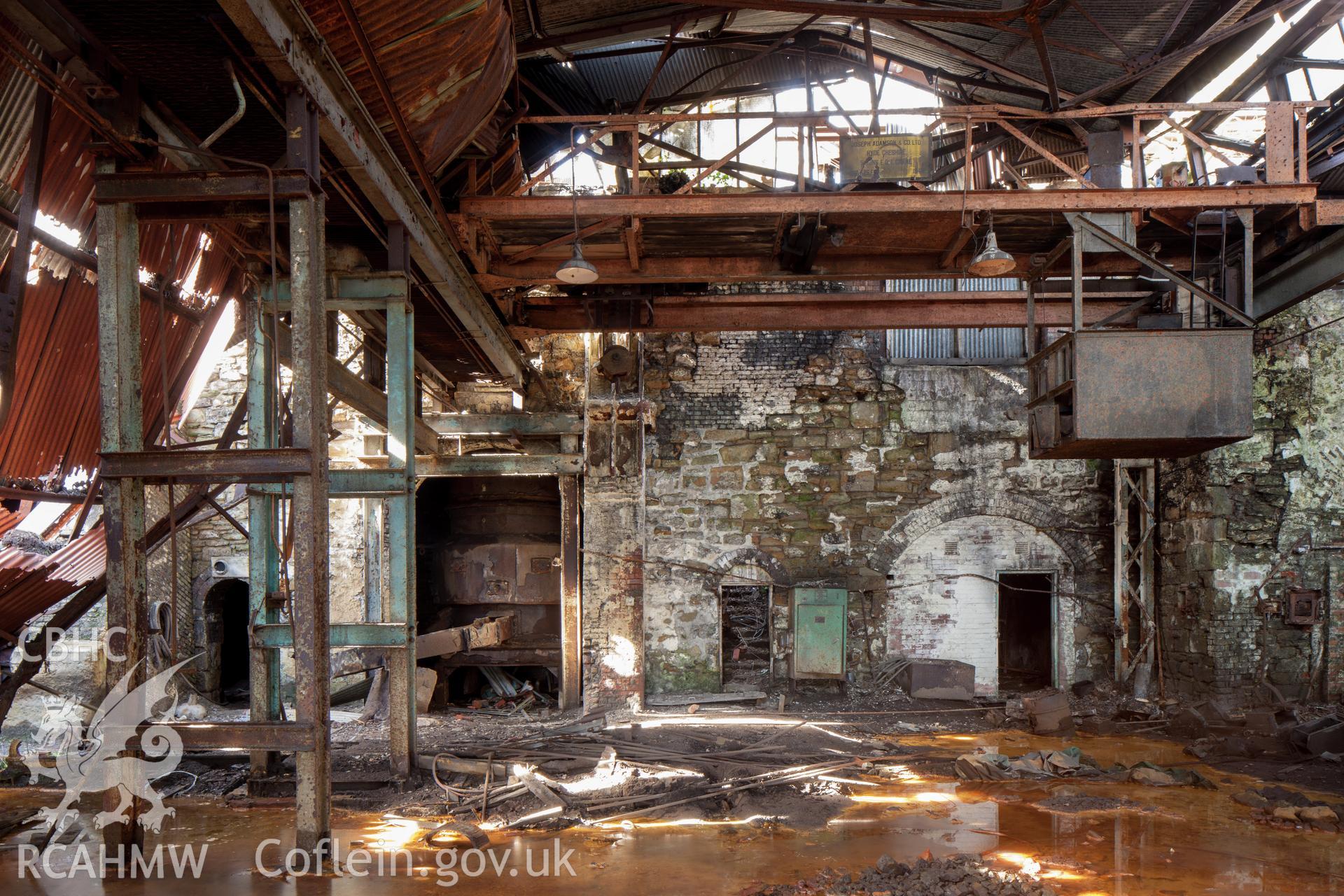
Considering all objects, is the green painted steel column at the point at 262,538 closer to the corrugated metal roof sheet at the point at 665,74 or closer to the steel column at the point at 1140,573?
the corrugated metal roof sheet at the point at 665,74

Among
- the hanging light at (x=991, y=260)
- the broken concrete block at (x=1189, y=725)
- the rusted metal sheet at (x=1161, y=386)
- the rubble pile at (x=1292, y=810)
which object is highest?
the hanging light at (x=991, y=260)

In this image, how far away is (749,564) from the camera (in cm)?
1199

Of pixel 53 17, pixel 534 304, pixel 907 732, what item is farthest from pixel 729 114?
pixel 907 732

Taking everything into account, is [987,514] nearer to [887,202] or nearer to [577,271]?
[887,202]

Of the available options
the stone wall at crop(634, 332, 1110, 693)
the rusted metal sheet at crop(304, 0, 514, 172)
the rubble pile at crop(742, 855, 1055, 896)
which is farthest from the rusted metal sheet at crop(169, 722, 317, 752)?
the stone wall at crop(634, 332, 1110, 693)

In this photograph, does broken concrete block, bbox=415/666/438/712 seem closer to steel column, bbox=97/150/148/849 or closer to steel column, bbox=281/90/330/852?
steel column, bbox=97/150/148/849

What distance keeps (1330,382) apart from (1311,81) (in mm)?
3972

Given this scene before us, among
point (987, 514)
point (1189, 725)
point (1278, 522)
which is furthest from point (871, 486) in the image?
point (1278, 522)

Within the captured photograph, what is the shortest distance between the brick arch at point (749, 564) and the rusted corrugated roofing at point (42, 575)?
704 centimetres

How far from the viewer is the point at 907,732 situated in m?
9.98

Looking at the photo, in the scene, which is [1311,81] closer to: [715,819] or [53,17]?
[715,819]

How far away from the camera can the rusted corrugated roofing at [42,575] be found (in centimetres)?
705

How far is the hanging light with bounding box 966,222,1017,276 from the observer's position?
7.42 meters

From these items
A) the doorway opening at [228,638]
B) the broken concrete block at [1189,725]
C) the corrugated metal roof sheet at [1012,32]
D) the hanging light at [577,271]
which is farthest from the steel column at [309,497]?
the broken concrete block at [1189,725]
